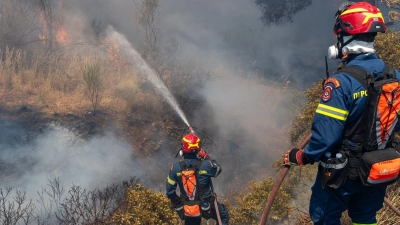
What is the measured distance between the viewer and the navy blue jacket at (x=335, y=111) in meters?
2.11

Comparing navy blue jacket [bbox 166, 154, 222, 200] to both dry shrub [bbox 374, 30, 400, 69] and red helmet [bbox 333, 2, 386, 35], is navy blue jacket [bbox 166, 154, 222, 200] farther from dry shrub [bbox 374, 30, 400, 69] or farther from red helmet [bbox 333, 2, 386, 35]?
dry shrub [bbox 374, 30, 400, 69]

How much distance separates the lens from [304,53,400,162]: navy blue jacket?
211cm

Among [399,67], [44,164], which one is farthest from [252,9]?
[44,164]

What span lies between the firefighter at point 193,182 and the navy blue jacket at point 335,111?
95.9 inches

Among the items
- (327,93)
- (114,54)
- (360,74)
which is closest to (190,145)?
(327,93)

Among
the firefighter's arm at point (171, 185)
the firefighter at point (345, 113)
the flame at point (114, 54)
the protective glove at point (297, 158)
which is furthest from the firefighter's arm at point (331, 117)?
the flame at point (114, 54)

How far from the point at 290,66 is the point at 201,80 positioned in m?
4.97

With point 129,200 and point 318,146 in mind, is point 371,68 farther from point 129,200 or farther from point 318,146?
point 129,200

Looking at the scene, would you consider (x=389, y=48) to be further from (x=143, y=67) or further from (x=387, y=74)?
(x=143, y=67)

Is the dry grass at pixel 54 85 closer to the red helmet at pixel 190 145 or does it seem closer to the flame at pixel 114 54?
the flame at pixel 114 54

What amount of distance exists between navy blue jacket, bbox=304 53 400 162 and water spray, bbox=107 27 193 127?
19.1ft

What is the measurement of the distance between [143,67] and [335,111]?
8.96m

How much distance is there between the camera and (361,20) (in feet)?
7.36

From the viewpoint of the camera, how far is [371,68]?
2.24 meters
